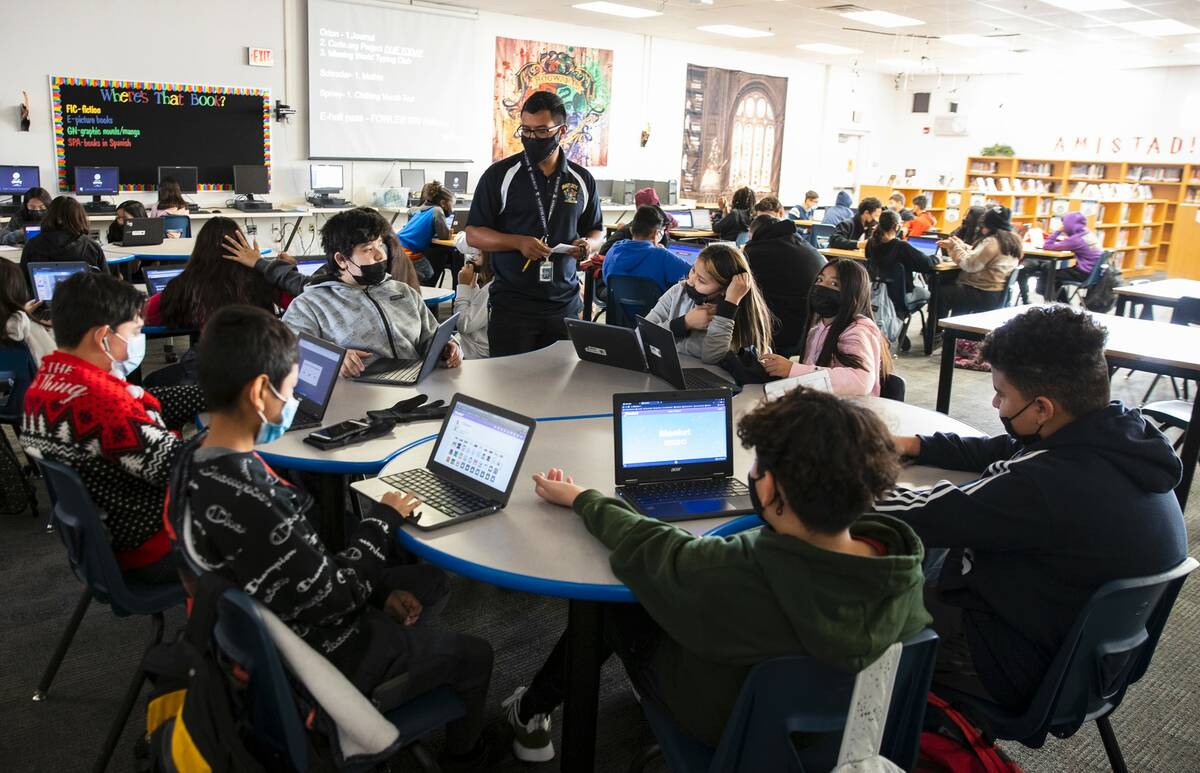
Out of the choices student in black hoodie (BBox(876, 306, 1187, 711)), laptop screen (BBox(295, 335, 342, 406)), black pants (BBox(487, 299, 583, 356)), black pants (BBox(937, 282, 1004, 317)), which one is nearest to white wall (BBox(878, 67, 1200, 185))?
black pants (BBox(937, 282, 1004, 317))

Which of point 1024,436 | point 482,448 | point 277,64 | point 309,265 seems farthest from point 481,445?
point 277,64

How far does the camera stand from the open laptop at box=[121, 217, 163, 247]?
580 cm

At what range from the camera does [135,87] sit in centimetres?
845

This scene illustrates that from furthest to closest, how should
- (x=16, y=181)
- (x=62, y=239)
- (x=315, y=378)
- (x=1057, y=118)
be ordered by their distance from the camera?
(x=1057, y=118)
(x=16, y=181)
(x=62, y=239)
(x=315, y=378)

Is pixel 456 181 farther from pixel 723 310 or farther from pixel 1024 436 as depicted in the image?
pixel 1024 436

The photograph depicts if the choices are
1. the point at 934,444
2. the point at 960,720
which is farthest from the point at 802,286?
the point at 960,720

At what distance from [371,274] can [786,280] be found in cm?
244

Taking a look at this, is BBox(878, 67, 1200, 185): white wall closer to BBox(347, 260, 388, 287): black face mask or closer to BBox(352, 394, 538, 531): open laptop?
BBox(347, 260, 388, 287): black face mask

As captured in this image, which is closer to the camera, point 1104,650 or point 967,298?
point 1104,650

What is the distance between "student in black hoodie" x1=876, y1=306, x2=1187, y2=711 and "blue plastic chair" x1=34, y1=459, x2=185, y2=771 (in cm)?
164

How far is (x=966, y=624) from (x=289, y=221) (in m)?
8.94

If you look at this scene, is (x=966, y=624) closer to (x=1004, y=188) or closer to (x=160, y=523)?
(x=160, y=523)

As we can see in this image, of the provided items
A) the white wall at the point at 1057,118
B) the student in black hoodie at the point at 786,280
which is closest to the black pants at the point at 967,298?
the student in black hoodie at the point at 786,280

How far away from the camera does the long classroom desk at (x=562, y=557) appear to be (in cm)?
169
